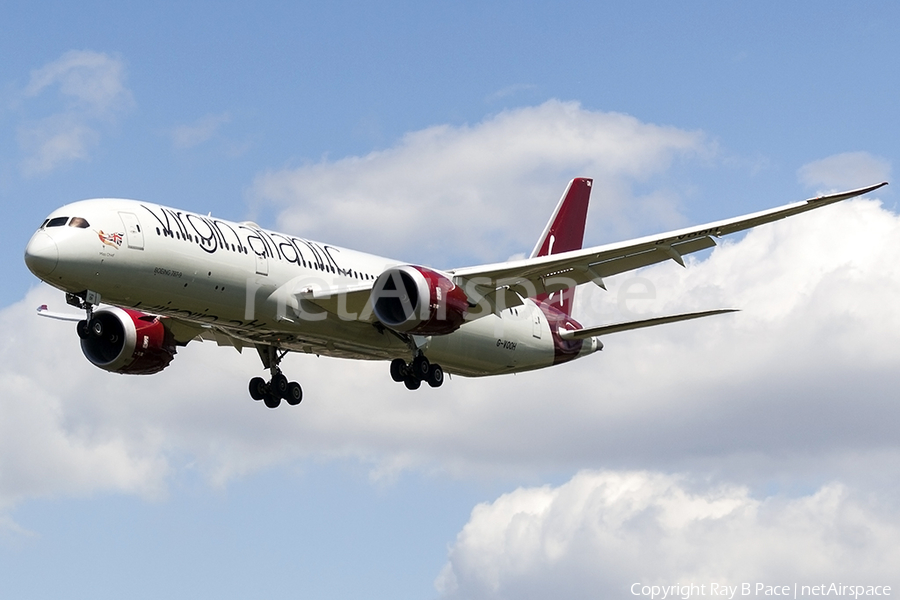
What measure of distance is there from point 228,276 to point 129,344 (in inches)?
309

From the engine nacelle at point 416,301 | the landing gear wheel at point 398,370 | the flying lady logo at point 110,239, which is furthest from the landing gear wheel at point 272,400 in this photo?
the flying lady logo at point 110,239

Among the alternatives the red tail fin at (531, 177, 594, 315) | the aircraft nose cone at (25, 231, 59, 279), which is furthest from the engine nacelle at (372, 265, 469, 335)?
the red tail fin at (531, 177, 594, 315)

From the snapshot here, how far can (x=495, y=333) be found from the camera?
41.6 m

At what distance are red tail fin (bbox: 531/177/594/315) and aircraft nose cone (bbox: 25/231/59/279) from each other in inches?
821

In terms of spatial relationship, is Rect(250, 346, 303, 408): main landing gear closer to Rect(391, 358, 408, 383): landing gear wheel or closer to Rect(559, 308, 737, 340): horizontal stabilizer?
Rect(391, 358, 408, 383): landing gear wheel

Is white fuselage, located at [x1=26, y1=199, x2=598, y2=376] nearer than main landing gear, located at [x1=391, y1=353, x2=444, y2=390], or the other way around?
white fuselage, located at [x1=26, y1=199, x2=598, y2=376]

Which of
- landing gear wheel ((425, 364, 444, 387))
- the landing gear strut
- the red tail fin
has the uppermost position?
the red tail fin

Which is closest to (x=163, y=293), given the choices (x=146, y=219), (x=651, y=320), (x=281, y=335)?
(x=146, y=219)

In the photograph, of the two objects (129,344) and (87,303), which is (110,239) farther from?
(129,344)

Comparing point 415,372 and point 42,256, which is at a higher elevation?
point 415,372

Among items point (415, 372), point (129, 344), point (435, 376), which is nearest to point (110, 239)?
point (129, 344)

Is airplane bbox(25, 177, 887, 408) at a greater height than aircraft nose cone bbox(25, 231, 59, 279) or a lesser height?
greater

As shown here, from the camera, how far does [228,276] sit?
3366 cm

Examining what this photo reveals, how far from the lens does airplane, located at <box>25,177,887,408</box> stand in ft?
104
